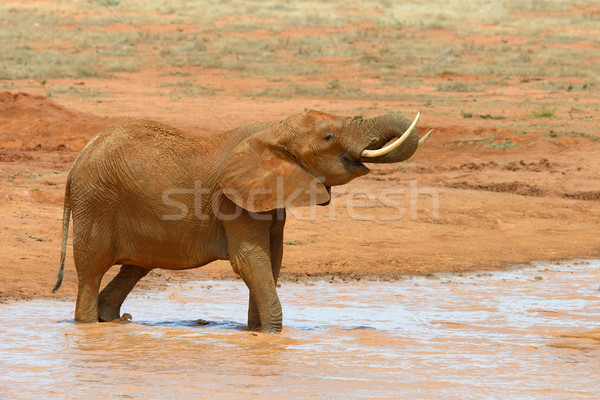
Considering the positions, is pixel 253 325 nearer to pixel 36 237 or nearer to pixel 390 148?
pixel 390 148

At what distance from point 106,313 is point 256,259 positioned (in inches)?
64.0

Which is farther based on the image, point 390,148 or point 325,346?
point 325,346

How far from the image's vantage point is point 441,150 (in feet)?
57.7

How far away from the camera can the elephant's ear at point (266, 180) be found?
6836 millimetres

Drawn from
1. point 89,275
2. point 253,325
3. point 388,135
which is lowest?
point 253,325

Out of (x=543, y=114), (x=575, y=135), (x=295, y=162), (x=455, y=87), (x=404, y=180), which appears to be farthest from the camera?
(x=455, y=87)

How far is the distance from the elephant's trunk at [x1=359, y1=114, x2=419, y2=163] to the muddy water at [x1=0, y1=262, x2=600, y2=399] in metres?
1.46

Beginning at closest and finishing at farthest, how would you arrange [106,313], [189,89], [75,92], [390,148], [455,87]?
[390,148] < [106,313] < [75,92] < [189,89] < [455,87]

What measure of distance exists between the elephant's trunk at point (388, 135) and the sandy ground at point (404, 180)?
3.75 meters

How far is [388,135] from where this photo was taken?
6641 millimetres

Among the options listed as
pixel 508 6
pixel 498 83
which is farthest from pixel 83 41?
pixel 508 6

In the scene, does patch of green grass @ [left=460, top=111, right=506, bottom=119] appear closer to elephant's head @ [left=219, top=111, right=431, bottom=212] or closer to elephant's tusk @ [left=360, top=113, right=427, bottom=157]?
elephant's head @ [left=219, top=111, right=431, bottom=212]

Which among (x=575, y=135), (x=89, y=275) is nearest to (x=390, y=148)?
(x=89, y=275)

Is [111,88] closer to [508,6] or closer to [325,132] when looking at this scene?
[325,132]
